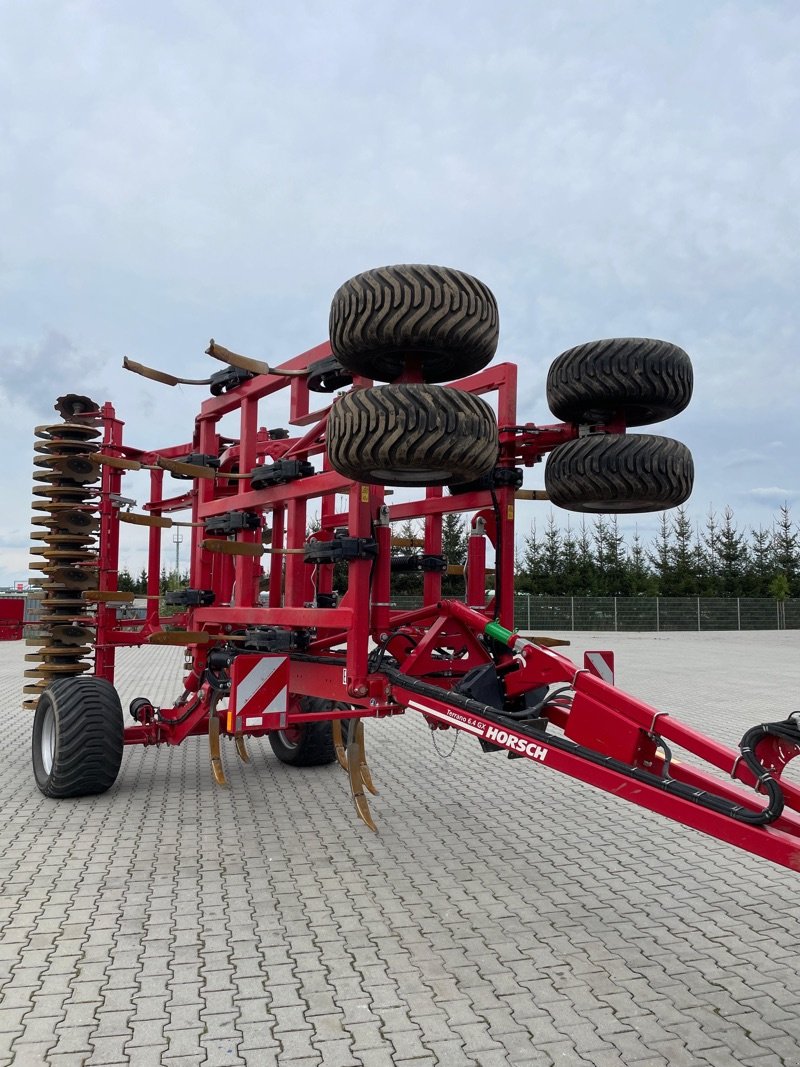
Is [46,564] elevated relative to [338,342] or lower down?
lower down

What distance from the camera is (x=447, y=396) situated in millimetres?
3662

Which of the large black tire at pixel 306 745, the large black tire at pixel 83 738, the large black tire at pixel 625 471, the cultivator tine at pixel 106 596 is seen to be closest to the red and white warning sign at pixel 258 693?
the large black tire at pixel 83 738

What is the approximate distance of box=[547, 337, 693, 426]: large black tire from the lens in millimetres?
4219

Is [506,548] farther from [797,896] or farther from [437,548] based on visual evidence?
[797,896]

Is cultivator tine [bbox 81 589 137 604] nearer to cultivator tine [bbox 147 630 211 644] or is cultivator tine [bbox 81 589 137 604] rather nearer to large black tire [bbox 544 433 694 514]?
cultivator tine [bbox 147 630 211 644]

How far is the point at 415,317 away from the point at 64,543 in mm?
4307

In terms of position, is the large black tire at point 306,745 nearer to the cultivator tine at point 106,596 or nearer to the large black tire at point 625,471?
the cultivator tine at point 106,596

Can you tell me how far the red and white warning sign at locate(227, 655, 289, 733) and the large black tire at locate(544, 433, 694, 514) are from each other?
1775 millimetres

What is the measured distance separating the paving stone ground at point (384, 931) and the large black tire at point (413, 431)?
6.63 ft

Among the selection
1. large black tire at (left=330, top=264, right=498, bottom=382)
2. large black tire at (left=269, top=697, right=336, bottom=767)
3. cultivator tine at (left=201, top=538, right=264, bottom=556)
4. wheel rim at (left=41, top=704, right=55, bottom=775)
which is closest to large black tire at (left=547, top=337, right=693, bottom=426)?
large black tire at (left=330, top=264, right=498, bottom=382)

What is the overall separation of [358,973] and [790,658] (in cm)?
2098

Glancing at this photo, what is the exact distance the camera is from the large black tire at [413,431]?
141 inches

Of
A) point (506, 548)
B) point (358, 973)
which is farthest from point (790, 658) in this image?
point (358, 973)

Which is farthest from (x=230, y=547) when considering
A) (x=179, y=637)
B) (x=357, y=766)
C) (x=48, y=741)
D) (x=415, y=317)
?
(x=48, y=741)
